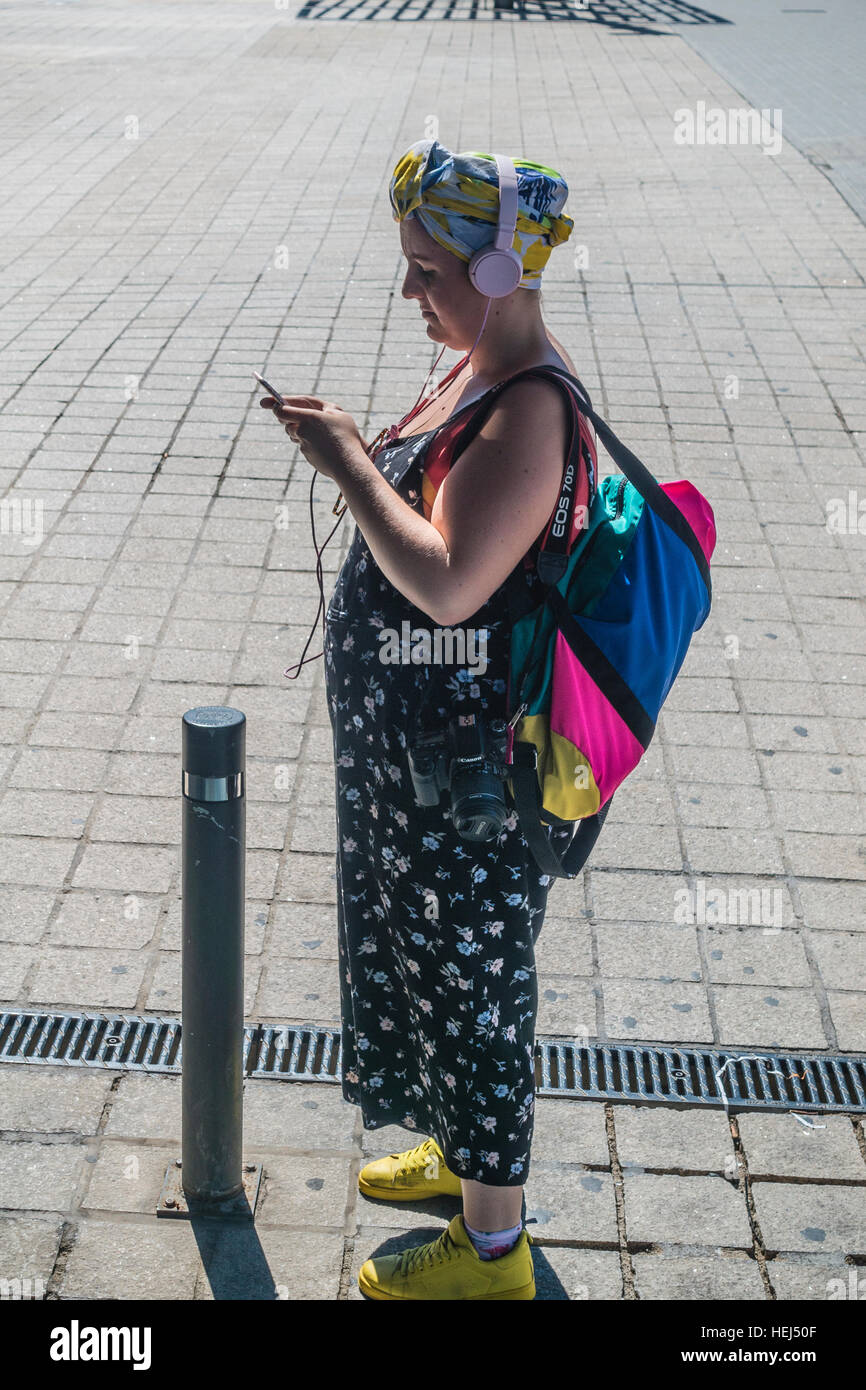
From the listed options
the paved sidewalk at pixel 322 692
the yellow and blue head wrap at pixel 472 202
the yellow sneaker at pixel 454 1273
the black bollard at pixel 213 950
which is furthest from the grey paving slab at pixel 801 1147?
the yellow and blue head wrap at pixel 472 202

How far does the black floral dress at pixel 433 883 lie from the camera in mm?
2170

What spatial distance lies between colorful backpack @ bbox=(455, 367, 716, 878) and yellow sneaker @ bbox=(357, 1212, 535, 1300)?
835mm

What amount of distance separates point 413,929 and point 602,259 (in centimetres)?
727

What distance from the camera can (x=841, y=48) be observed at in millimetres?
17469

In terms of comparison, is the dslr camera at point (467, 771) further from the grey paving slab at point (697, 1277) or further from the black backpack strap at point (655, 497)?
the grey paving slab at point (697, 1277)

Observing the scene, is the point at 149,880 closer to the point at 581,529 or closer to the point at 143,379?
the point at 581,529

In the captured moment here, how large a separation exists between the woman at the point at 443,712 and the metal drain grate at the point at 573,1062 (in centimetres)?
38

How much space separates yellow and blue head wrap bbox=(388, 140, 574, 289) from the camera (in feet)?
6.58

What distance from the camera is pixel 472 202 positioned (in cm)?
201

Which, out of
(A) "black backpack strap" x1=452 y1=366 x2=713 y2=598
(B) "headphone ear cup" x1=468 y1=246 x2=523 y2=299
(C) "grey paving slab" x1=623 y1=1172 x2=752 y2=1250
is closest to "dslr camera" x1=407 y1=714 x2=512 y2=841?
(A) "black backpack strap" x1=452 y1=366 x2=713 y2=598

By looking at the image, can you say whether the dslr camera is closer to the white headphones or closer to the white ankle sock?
the white headphones

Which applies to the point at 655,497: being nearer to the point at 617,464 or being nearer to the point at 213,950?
the point at 617,464

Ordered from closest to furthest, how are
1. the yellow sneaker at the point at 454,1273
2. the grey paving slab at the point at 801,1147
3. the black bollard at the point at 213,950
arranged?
the black bollard at the point at 213,950 < the yellow sneaker at the point at 454,1273 < the grey paving slab at the point at 801,1147
